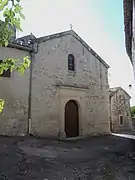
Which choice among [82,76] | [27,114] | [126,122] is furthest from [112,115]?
[27,114]

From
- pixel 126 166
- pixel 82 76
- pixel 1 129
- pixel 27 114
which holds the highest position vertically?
pixel 82 76

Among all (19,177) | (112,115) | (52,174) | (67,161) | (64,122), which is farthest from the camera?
(112,115)

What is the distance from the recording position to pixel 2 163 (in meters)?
6.52

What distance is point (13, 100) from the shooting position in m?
11.3

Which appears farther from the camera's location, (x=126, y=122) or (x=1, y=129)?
(x=126, y=122)

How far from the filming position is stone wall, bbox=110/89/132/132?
70.9 feet

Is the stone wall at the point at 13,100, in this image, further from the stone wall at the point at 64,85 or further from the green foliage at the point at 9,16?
the green foliage at the point at 9,16

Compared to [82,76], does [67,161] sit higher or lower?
lower

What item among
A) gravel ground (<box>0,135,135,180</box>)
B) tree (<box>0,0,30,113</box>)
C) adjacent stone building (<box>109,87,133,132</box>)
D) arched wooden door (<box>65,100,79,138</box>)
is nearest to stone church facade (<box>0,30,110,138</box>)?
arched wooden door (<box>65,100,79,138</box>)

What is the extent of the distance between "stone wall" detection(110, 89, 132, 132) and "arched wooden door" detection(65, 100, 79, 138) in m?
7.94

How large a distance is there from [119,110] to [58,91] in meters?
11.0

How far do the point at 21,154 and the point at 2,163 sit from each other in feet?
4.08

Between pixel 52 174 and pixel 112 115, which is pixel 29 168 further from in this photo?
pixel 112 115

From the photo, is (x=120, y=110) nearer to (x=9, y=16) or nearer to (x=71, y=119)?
(x=71, y=119)
